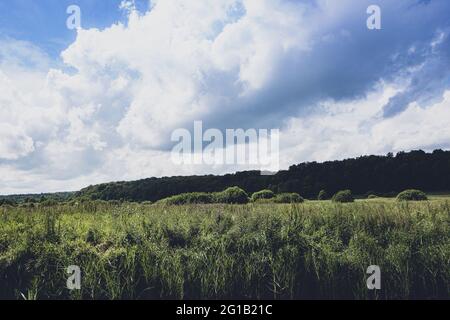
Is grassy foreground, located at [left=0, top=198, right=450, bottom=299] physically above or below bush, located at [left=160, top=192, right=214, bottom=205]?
below

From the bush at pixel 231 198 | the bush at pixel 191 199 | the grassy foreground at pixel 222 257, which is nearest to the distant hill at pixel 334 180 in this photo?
the bush at pixel 231 198

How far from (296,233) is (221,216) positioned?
2.29 metres

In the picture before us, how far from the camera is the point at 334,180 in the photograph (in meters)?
80.2

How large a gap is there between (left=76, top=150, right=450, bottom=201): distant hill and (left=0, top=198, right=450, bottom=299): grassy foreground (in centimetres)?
6066

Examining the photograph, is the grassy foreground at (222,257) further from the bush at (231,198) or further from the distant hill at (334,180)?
the distant hill at (334,180)

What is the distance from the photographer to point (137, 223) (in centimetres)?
1112

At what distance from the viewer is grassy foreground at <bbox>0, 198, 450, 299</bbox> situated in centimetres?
870

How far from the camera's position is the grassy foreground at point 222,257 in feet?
28.5

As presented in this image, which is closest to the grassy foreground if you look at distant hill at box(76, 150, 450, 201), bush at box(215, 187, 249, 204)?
bush at box(215, 187, 249, 204)

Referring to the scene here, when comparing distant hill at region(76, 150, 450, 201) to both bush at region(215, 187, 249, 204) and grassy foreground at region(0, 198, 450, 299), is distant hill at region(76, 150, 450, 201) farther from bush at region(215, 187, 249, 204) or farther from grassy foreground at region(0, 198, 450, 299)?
grassy foreground at region(0, 198, 450, 299)

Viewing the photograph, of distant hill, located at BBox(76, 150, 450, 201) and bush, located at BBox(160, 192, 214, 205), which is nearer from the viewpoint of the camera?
bush, located at BBox(160, 192, 214, 205)

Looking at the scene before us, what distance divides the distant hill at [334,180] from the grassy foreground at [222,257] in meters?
60.7

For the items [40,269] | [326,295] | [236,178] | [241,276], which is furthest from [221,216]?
[236,178]

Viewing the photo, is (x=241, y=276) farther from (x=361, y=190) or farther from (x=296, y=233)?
(x=361, y=190)
